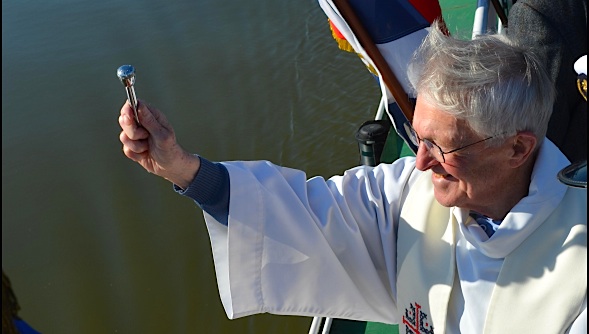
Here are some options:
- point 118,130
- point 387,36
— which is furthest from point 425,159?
point 118,130

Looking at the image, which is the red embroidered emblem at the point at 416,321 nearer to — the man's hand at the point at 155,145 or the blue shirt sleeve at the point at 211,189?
the blue shirt sleeve at the point at 211,189

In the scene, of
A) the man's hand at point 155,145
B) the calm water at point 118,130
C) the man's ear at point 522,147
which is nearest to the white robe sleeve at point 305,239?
the man's hand at point 155,145

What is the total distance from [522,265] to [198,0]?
5.74 meters

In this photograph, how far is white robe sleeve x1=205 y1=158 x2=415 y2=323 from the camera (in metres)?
2.14

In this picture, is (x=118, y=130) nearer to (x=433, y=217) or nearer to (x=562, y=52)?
(x=562, y=52)

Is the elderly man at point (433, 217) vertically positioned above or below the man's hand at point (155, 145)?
below

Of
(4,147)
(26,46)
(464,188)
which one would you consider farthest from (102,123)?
(464,188)

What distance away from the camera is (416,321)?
85.3 inches

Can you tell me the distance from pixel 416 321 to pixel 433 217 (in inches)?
10.8

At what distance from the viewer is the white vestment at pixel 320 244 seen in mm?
2082

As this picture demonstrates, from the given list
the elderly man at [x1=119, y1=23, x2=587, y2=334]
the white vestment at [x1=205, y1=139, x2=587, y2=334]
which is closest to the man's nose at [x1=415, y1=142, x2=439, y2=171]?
the elderly man at [x1=119, y1=23, x2=587, y2=334]

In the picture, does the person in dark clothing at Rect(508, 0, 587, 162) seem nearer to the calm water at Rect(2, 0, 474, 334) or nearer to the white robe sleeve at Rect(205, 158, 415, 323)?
the white robe sleeve at Rect(205, 158, 415, 323)

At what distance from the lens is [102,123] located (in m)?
5.61

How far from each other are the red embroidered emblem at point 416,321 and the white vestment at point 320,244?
1.2 inches
